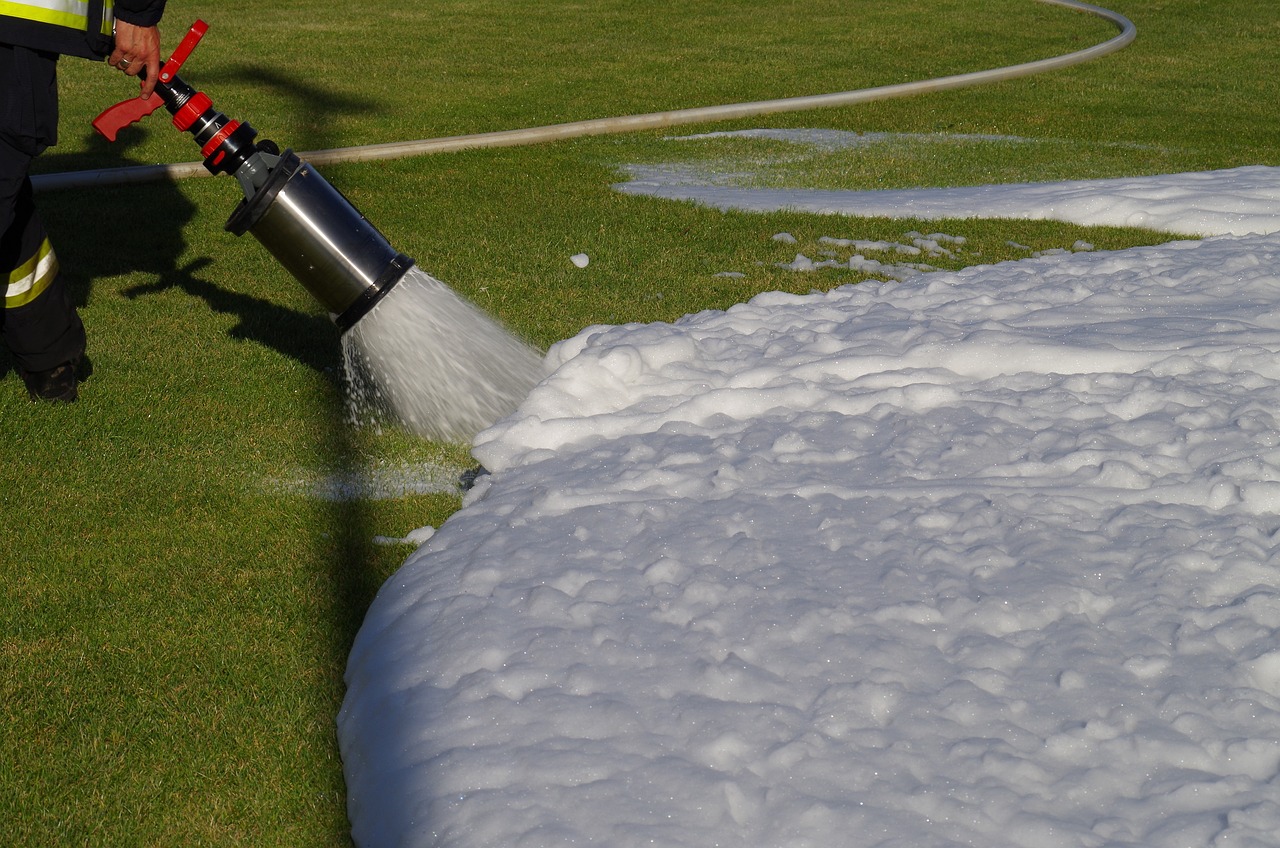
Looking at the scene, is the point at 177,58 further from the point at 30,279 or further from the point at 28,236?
the point at 30,279

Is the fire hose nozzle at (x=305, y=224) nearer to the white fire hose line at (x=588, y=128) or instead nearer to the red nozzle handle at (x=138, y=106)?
the red nozzle handle at (x=138, y=106)

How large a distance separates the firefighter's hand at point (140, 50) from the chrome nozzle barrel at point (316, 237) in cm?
60

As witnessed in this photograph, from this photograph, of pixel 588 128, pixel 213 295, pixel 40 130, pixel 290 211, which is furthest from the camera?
pixel 588 128

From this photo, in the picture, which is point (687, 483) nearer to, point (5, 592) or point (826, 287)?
point (5, 592)

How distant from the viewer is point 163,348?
208 inches

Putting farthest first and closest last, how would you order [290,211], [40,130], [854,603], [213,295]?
[213,295]
[40,130]
[290,211]
[854,603]

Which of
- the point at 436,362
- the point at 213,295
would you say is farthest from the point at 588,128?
the point at 436,362

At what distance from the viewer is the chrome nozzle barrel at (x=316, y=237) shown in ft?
13.2

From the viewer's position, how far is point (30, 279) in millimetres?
4539

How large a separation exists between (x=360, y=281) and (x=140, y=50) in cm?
112

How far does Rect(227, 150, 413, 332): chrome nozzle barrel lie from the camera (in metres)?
4.03

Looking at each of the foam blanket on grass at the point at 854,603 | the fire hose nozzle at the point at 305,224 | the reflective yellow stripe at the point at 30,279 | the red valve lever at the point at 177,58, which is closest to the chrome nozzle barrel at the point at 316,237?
the fire hose nozzle at the point at 305,224

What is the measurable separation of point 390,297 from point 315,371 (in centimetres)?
109

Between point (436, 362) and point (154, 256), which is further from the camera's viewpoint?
point (154, 256)
